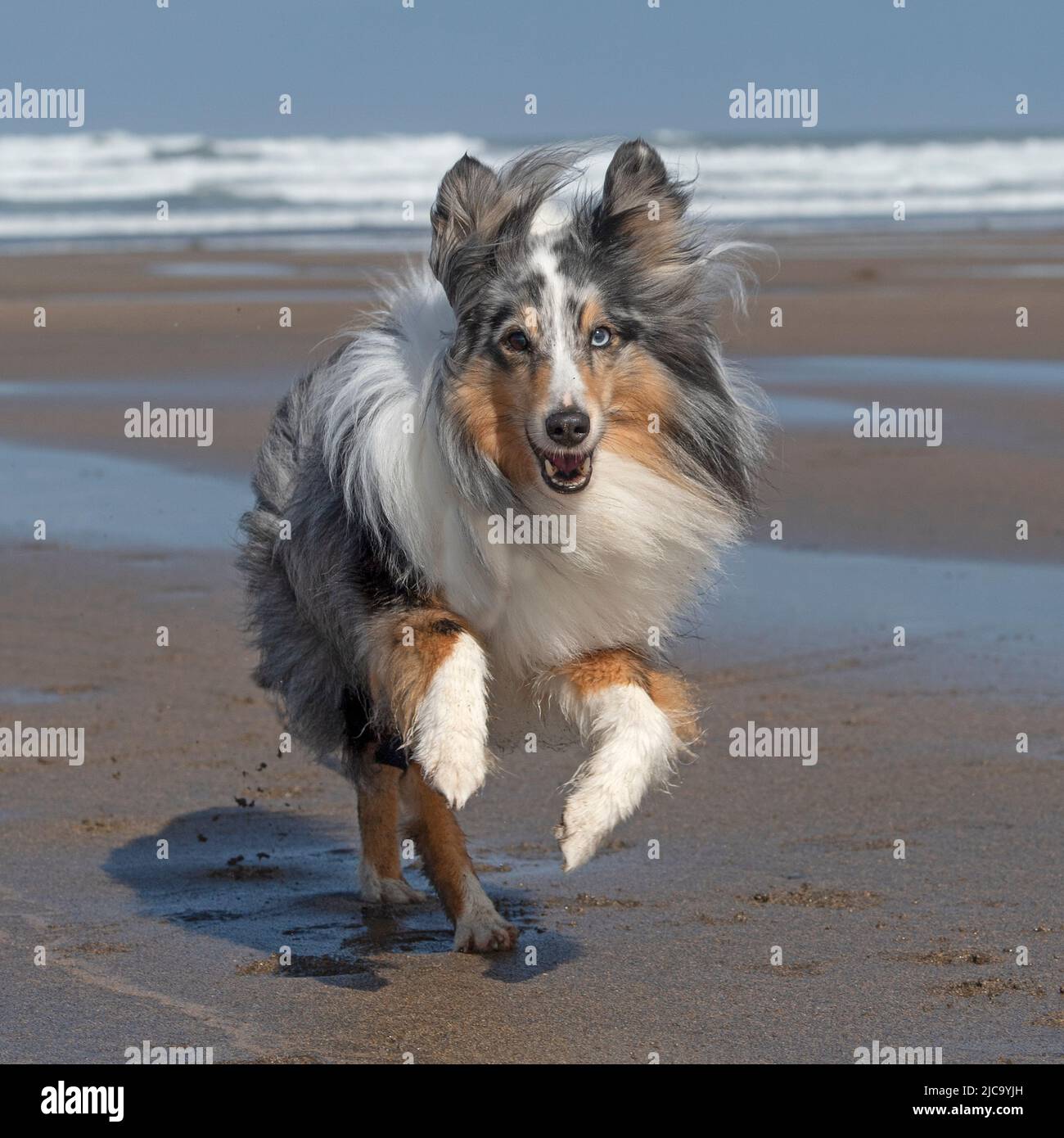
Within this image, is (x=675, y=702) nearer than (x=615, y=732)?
No

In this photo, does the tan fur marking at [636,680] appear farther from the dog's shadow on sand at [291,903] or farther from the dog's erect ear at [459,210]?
the dog's erect ear at [459,210]

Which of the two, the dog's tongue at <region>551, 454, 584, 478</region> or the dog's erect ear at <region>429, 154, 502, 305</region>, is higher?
the dog's erect ear at <region>429, 154, 502, 305</region>

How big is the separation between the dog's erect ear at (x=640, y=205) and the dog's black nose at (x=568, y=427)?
0.58m

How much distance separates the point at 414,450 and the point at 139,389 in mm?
10087

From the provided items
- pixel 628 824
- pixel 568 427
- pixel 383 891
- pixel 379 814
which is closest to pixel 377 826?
pixel 379 814

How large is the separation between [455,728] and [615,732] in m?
0.43

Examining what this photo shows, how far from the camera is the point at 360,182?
41.3m

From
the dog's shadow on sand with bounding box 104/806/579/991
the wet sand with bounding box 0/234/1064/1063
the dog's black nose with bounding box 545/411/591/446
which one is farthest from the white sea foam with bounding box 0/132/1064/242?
the dog's black nose with bounding box 545/411/591/446

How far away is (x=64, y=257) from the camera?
26391mm

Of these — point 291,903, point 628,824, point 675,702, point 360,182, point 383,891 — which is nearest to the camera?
point 675,702

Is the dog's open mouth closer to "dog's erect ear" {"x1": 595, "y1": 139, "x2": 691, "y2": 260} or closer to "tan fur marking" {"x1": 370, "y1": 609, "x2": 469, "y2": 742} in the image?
"tan fur marking" {"x1": 370, "y1": 609, "x2": 469, "y2": 742}

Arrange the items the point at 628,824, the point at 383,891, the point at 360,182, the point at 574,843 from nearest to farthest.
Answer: the point at 574,843 → the point at 383,891 → the point at 628,824 → the point at 360,182

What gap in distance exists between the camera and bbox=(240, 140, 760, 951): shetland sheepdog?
4488mm

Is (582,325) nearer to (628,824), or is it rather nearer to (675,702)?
(675,702)
